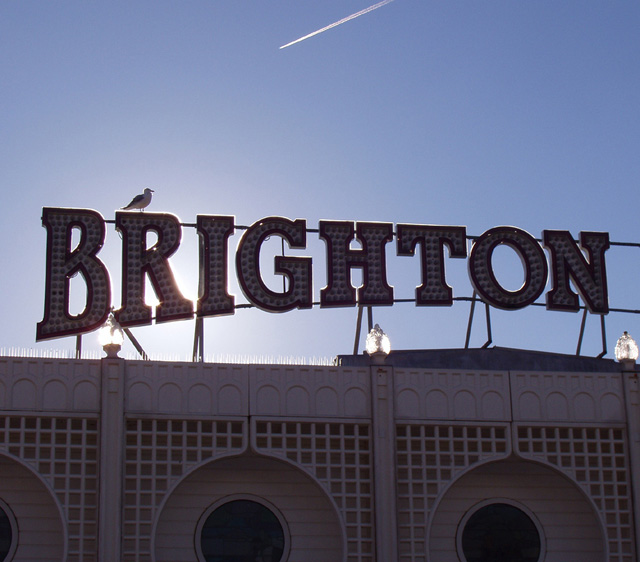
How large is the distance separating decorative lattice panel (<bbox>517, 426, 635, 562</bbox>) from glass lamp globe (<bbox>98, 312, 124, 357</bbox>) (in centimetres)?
948

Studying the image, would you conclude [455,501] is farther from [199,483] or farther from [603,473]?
[199,483]

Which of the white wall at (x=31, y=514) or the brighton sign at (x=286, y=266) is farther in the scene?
the brighton sign at (x=286, y=266)

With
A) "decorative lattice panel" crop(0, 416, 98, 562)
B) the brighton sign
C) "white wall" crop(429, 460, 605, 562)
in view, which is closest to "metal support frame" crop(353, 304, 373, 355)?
the brighton sign

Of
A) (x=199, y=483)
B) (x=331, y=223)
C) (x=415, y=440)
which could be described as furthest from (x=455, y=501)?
(x=331, y=223)

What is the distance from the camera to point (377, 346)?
92.7 feet

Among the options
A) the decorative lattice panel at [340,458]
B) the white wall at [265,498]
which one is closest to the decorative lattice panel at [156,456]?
the white wall at [265,498]

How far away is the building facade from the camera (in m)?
26.1

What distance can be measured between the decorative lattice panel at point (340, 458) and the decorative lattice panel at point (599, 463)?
3.88 m

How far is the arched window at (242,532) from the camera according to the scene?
26953 millimetres

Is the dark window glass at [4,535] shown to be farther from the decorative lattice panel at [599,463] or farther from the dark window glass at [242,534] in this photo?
the decorative lattice panel at [599,463]

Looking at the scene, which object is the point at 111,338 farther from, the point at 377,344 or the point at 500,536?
the point at 500,536

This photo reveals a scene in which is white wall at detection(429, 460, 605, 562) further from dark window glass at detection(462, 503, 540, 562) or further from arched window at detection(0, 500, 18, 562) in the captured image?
arched window at detection(0, 500, 18, 562)

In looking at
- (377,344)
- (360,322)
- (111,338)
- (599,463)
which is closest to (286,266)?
(360,322)

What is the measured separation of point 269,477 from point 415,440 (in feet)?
11.3
